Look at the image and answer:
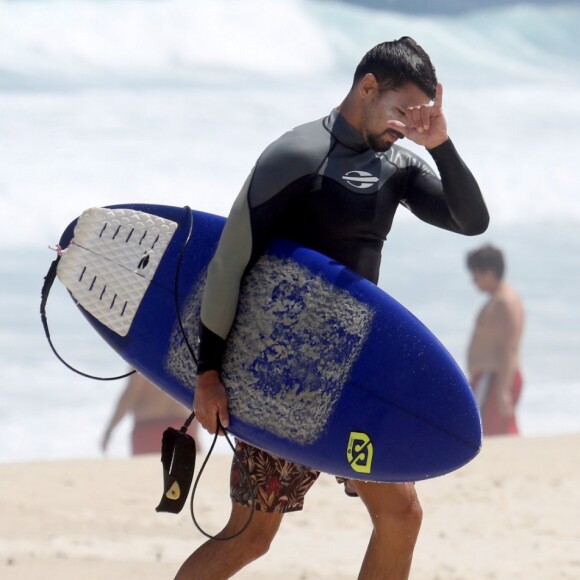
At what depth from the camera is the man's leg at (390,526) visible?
10.8ft

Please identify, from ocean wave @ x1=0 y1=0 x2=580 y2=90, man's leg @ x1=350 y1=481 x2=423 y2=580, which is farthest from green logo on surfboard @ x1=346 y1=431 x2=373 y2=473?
ocean wave @ x1=0 y1=0 x2=580 y2=90

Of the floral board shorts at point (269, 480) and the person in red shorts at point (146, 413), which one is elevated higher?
the floral board shorts at point (269, 480)

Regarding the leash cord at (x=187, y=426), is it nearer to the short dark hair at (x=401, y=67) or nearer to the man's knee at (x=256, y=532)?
the man's knee at (x=256, y=532)

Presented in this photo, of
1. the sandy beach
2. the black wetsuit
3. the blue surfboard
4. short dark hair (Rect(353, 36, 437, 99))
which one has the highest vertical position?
short dark hair (Rect(353, 36, 437, 99))

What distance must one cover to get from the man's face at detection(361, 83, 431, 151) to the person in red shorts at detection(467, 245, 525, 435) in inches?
219

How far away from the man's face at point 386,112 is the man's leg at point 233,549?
1003mm

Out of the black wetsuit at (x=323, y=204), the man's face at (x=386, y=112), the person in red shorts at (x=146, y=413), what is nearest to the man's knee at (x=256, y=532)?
the black wetsuit at (x=323, y=204)

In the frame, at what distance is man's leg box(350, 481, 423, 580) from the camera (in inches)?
129

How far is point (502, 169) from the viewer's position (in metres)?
23.0

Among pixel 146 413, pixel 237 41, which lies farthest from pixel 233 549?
pixel 237 41

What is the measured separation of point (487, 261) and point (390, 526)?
5.54m

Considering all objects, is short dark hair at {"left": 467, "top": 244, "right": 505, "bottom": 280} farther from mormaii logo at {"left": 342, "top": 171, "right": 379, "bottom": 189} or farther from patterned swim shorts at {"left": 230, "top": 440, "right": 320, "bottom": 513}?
mormaii logo at {"left": 342, "top": 171, "right": 379, "bottom": 189}

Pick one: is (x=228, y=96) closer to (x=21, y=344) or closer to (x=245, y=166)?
(x=245, y=166)

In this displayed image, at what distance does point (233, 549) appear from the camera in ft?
10.9
